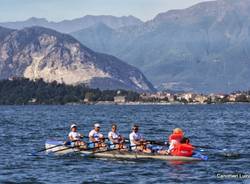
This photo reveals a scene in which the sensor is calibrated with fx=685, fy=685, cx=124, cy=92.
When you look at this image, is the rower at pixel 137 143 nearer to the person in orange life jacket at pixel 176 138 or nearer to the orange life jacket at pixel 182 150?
the person in orange life jacket at pixel 176 138

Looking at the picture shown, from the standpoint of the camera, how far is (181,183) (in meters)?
39.5

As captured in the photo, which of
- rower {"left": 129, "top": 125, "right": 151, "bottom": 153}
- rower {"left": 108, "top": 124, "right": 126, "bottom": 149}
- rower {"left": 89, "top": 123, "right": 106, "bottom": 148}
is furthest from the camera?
rower {"left": 89, "top": 123, "right": 106, "bottom": 148}

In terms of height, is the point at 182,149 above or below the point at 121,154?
above

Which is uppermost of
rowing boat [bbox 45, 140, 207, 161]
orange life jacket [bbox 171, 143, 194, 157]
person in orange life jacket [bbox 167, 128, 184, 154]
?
person in orange life jacket [bbox 167, 128, 184, 154]

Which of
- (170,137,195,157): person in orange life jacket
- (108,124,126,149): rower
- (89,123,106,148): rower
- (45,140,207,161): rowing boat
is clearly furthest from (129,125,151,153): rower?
(89,123,106,148): rower

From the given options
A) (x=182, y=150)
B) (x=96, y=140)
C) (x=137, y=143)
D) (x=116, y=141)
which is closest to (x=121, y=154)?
(x=137, y=143)

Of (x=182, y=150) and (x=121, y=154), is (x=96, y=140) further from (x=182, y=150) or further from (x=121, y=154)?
(x=182, y=150)

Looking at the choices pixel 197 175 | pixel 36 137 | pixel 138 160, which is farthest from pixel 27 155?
pixel 36 137

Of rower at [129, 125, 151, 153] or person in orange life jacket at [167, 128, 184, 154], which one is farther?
rower at [129, 125, 151, 153]

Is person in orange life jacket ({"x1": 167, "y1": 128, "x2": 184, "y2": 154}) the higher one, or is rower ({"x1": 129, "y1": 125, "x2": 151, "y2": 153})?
person in orange life jacket ({"x1": 167, "y1": 128, "x2": 184, "y2": 154})

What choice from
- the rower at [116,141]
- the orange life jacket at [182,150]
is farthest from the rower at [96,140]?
the orange life jacket at [182,150]

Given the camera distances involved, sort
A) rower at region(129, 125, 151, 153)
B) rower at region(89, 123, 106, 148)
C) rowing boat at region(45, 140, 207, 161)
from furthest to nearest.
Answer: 1. rower at region(89, 123, 106, 148)
2. rower at region(129, 125, 151, 153)
3. rowing boat at region(45, 140, 207, 161)

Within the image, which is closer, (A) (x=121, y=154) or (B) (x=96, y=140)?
(A) (x=121, y=154)

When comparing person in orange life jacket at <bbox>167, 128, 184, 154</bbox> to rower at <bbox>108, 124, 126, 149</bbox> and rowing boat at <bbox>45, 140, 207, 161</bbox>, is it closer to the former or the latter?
rowing boat at <bbox>45, 140, 207, 161</bbox>
